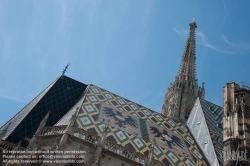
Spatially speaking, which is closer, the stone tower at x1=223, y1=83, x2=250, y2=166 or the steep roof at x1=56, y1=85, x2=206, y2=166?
the stone tower at x1=223, y1=83, x2=250, y2=166

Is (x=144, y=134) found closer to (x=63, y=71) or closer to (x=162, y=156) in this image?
(x=162, y=156)

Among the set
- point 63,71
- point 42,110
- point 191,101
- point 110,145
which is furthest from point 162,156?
point 191,101

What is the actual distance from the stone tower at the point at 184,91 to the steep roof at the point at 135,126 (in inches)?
332

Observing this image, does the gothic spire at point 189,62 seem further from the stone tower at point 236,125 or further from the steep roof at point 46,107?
the steep roof at point 46,107

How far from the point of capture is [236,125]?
12688 millimetres

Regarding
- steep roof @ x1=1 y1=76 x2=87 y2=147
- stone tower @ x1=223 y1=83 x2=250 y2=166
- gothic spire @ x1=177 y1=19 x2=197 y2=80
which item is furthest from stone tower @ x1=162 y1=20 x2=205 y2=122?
steep roof @ x1=1 y1=76 x2=87 y2=147

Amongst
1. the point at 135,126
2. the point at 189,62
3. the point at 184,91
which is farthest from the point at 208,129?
the point at 189,62

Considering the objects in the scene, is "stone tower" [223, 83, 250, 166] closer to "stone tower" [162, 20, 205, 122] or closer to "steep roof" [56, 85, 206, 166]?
"steep roof" [56, 85, 206, 166]

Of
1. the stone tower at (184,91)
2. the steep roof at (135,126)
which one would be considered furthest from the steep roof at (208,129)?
the stone tower at (184,91)

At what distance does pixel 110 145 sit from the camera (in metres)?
11.6

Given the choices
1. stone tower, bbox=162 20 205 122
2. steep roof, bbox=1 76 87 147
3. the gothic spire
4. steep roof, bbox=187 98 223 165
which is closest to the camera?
steep roof, bbox=1 76 87 147

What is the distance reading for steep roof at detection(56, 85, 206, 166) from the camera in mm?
12961

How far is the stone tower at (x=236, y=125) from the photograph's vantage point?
37.6 ft

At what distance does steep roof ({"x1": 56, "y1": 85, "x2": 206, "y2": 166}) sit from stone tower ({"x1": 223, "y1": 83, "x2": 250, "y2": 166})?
2123 mm
